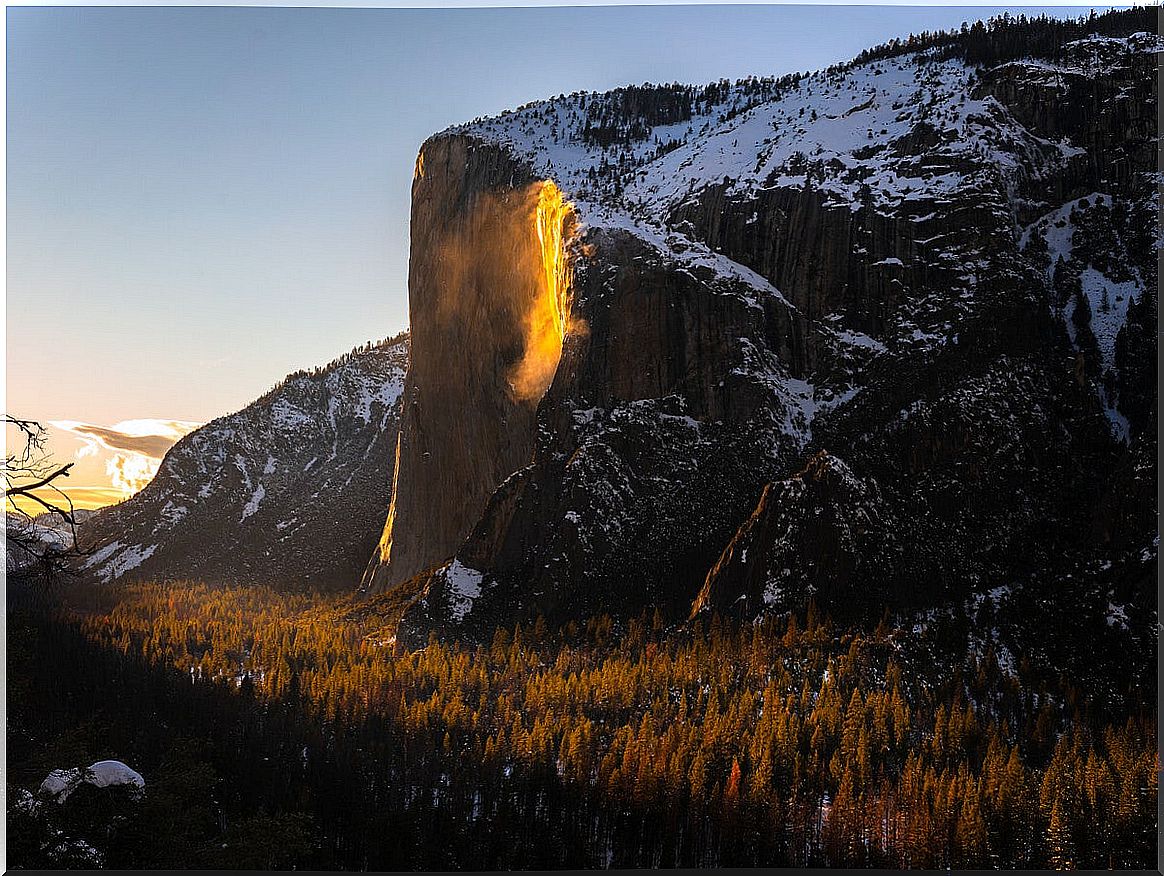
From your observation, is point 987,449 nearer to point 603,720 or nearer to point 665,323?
point 665,323

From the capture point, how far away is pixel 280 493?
386 feet

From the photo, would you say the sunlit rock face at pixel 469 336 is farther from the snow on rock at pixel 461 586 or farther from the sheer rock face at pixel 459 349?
the snow on rock at pixel 461 586

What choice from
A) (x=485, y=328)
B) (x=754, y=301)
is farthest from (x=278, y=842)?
(x=485, y=328)

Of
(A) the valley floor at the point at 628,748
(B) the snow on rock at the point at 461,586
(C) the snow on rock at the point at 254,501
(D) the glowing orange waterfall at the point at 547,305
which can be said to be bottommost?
(A) the valley floor at the point at 628,748

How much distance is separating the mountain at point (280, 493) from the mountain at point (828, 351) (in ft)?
89.4

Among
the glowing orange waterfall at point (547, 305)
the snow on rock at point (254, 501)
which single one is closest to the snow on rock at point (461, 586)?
the glowing orange waterfall at point (547, 305)

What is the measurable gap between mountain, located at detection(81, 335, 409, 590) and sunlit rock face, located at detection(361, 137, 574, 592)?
17.1 metres

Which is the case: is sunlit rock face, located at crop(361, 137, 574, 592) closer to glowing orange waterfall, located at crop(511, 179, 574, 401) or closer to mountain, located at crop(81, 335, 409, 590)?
glowing orange waterfall, located at crop(511, 179, 574, 401)

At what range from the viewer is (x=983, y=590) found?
49.2 metres

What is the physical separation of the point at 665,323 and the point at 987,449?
58.3 ft

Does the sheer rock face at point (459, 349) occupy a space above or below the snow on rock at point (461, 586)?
above

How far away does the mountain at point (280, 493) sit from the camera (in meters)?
101

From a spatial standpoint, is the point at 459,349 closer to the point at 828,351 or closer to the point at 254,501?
the point at 828,351

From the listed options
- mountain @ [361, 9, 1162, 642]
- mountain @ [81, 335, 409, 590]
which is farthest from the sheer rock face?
mountain @ [81, 335, 409, 590]
